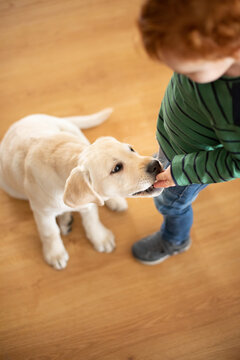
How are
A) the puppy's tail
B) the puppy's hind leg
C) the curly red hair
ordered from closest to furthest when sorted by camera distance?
1. the curly red hair
2. the puppy's hind leg
3. the puppy's tail

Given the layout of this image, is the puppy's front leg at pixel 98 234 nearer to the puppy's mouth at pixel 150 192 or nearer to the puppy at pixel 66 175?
the puppy at pixel 66 175

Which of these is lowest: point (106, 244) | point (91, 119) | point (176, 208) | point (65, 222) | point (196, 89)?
point (106, 244)

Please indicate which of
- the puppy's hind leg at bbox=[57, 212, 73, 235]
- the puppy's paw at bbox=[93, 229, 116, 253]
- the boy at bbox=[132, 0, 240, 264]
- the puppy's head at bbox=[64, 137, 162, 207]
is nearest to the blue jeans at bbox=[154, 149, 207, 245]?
the boy at bbox=[132, 0, 240, 264]

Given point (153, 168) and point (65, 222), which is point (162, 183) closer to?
point (153, 168)

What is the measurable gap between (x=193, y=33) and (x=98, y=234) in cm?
118

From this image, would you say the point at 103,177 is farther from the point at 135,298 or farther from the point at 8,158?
the point at 135,298

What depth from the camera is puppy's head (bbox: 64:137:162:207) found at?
107 cm

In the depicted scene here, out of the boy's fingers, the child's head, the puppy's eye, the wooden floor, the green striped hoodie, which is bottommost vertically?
the wooden floor

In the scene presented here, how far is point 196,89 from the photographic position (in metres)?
0.80

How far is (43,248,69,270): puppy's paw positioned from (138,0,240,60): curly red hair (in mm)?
1197

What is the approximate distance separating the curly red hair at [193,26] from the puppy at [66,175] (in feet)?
1.72

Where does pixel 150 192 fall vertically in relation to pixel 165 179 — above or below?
below

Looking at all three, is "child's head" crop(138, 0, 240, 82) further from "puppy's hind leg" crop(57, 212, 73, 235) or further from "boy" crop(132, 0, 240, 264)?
"puppy's hind leg" crop(57, 212, 73, 235)

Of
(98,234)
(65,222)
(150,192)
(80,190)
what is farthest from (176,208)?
(65,222)
